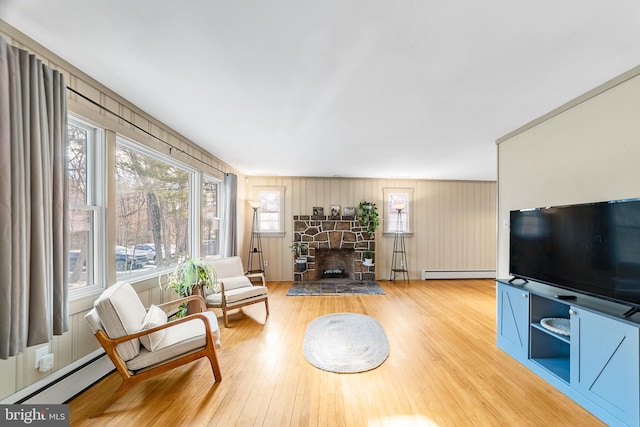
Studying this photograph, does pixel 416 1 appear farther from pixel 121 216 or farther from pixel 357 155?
pixel 121 216

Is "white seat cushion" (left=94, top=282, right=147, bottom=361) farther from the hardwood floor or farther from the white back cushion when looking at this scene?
the hardwood floor

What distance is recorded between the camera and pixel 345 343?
2.51 meters

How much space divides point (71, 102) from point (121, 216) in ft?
3.47

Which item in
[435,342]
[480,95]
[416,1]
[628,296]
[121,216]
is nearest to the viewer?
[416,1]

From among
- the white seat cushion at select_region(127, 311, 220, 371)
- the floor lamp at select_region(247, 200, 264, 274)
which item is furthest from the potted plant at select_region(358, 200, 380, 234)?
the white seat cushion at select_region(127, 311, 220, 371)

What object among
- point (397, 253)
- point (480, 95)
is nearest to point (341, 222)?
point (397, 253)

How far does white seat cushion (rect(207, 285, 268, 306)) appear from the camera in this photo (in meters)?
3.00

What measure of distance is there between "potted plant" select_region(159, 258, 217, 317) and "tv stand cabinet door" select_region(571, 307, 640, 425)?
11.1 feet

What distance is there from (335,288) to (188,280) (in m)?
2.88

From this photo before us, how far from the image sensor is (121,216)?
2.29 meters

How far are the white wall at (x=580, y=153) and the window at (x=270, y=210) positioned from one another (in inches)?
162

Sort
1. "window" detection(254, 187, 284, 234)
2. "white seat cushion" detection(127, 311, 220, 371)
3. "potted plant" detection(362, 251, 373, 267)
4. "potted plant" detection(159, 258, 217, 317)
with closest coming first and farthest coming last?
"white seat cushion" detection(127, 311, 220, 371) < "potted plant" detection(159, 258, 217, 317) < "potted plant" detection(362, 251, 373, 267) < "window" detection(254, 187, 284, 234)

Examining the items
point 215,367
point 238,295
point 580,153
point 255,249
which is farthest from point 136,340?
point 580,153

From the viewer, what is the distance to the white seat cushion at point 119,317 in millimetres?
1586
